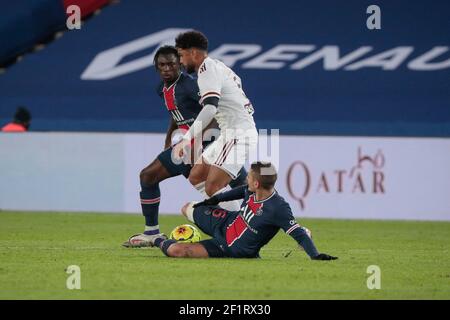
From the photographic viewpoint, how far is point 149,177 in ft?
32.1

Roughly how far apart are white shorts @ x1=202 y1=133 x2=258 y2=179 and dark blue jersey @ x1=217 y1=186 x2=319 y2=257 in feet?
2.65

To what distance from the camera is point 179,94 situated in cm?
978

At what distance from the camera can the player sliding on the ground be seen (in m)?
8.02

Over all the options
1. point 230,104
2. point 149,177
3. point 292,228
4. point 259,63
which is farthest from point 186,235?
point 259,63

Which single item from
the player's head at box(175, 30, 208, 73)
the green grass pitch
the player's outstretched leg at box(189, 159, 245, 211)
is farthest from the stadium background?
the player's head at box(175, 30, 208, 73)

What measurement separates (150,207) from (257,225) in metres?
1.90

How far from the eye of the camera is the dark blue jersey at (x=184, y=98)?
9.77 m

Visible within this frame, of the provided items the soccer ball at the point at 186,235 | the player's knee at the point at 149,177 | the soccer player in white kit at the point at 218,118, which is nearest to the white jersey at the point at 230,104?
the soccer player in white kit at the point at 218,118

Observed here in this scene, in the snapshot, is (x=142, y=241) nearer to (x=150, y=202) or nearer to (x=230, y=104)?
(x=150, y=202)

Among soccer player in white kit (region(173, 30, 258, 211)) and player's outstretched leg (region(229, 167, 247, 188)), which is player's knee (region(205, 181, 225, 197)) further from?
player's outstretched leg (region(229, 167, 247, 188))
